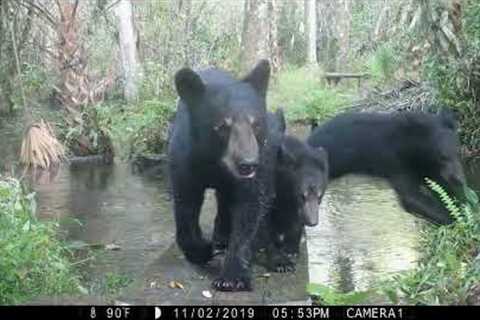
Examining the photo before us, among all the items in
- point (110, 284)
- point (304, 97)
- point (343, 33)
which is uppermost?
point (343, 33)

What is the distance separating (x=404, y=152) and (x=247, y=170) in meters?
2.94

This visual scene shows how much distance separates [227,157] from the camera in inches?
204

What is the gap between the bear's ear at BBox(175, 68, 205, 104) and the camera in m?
5.36

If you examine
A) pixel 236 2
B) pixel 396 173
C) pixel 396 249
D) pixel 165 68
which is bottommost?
pixel 396 249

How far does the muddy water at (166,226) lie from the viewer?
6418 mm

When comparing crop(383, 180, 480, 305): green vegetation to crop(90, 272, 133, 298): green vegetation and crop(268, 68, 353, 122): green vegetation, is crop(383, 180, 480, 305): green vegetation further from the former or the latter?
crop(268, 68, 353, 122): green vegetation

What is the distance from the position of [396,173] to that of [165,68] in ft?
46.5

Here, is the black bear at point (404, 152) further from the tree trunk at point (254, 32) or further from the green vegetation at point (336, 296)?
the tree trunk at point (254, 32)

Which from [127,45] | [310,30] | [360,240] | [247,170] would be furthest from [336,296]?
[310,30]

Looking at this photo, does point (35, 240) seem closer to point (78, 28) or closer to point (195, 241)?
point (195, 241)

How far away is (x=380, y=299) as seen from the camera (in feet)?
15.7

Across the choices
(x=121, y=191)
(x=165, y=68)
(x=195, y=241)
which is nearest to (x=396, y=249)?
(x=195, y=241)

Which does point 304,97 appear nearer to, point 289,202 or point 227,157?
point 289,202

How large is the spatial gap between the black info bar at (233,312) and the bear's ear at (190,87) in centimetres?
148
